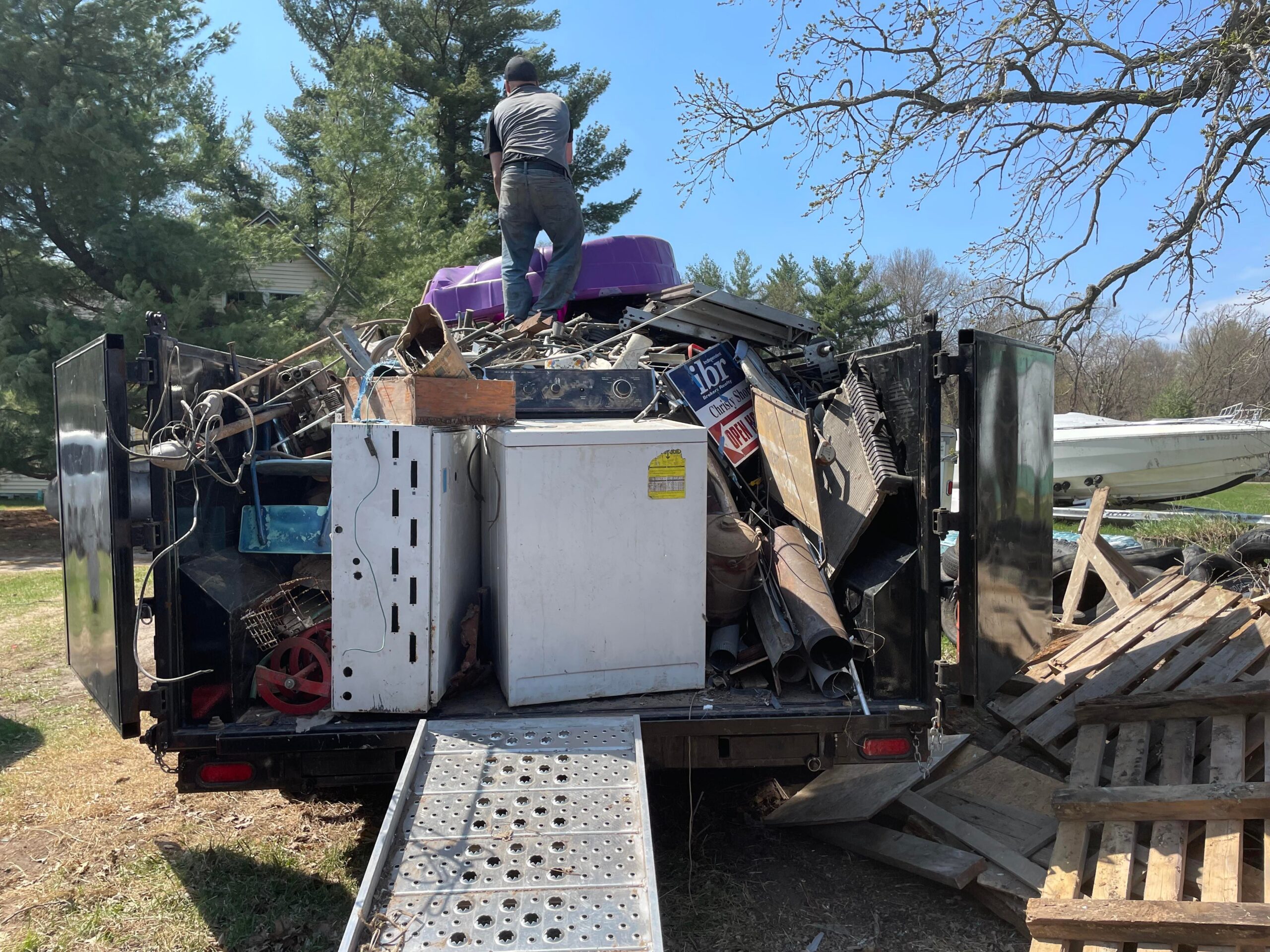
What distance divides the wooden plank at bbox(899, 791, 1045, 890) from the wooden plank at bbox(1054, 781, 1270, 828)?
0.79ft

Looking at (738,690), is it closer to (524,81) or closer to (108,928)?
(108,928)

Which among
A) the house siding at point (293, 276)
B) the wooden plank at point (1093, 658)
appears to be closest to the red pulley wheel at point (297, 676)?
the wooden plank at point (1093, 658)

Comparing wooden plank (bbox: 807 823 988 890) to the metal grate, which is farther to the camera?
wooden plank (bbox: 807 823 988 890)

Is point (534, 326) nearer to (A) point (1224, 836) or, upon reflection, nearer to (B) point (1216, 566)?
(A) point (1224, 836)

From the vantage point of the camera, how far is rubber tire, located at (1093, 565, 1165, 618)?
5.95 m

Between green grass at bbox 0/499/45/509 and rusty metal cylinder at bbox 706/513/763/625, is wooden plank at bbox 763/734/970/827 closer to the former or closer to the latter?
rusty metal cylinder at bbox 706/513/763/625

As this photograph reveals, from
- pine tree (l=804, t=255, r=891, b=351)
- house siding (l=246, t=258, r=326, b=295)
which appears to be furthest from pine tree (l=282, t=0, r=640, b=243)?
pine tree (l=804, t=255, r=891, b=351)

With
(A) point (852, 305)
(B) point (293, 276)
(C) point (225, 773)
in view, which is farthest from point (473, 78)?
(C) point (225, 773)

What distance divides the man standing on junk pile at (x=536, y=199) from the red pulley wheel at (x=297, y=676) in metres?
2.80

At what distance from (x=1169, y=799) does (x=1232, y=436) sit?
42.9ft

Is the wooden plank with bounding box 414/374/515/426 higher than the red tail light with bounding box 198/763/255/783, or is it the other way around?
the wooden plank with bounding box 414/374/515/426

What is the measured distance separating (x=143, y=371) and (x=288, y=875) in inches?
80.7

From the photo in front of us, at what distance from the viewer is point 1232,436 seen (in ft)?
44.4

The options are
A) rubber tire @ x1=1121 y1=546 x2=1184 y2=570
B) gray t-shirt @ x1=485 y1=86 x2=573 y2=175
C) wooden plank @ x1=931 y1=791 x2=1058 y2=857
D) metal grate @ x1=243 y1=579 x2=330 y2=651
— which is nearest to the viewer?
metal grate @ x1=243 y1=579 x2=330 y2=651
